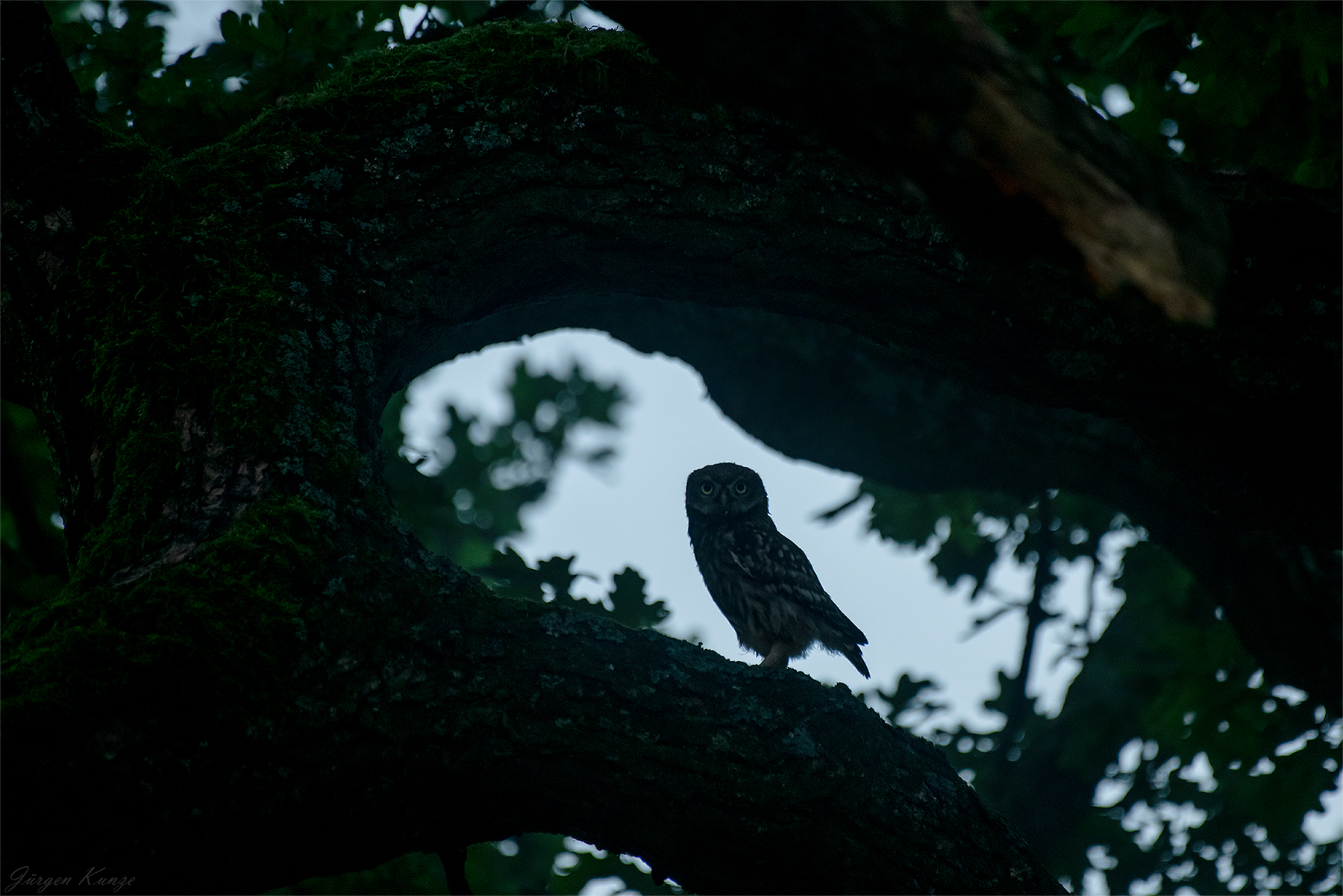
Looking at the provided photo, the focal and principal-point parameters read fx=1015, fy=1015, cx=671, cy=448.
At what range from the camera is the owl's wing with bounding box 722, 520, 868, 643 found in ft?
18.9

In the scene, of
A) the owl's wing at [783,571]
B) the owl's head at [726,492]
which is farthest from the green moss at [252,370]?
the owl's head at [726,492]

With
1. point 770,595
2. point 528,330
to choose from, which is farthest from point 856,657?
point 528,330

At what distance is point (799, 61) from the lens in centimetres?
202

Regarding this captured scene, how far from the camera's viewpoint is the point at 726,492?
6805 millimetres

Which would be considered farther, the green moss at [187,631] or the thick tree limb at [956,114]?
the green moss at [187,631]

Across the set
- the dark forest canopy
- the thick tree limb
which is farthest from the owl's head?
the thick tree limb

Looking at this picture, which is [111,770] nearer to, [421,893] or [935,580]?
[421,893]

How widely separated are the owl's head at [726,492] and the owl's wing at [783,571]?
45cm

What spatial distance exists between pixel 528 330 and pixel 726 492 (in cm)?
202

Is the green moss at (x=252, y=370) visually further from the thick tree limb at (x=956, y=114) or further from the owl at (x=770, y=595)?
the owl at (x=770, y=595)

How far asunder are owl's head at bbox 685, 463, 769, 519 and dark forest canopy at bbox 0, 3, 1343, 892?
191cm

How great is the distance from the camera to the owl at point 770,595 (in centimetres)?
580

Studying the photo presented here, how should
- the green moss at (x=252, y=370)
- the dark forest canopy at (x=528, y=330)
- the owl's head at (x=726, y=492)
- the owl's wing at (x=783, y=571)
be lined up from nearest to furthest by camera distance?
the dark forest canopy at (x=528, y=330)
the green moss at (x=252, y=370)
the owl's wing at (x=783, y=571)
the owl's head at (x=726, y=492)

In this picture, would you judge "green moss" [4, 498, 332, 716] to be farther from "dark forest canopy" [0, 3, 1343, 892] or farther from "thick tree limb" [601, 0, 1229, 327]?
A: "thick tree limb" [601, 0, 1229, 327]
